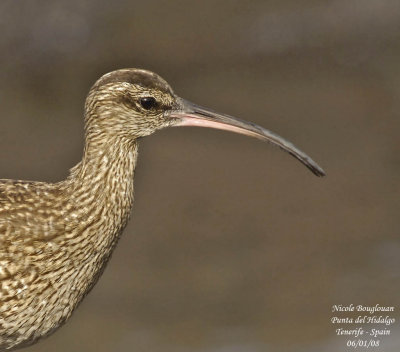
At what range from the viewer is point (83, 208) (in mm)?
6480

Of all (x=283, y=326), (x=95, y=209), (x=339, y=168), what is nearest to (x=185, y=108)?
(x=95, y=209)

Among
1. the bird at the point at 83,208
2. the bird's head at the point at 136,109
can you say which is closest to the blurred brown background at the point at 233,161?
the bird at the point at 83,208

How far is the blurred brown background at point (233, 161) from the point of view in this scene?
35.8 ft

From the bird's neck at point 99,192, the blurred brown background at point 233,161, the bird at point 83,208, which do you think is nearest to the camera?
the bird at point 83,208

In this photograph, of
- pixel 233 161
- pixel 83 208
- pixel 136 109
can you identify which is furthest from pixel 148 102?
pixel 233 161

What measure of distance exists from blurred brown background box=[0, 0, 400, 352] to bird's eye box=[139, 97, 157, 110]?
437 cm

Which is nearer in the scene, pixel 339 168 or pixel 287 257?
pixel 287 257

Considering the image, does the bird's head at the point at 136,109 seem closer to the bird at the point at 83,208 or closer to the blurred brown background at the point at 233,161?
the bird at the point at 83,208

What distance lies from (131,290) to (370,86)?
190 inches

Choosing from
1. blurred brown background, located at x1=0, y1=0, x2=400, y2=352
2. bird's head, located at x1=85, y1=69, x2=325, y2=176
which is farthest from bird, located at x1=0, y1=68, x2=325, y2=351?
blurred brown background, located at x1=0, y1=0, x2=400, y2=352

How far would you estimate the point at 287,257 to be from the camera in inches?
459

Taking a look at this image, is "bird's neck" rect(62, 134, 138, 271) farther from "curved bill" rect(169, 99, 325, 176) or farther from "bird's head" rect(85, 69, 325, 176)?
"curved bill" rect(169, 99, 325, 176)

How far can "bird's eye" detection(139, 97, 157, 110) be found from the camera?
21.4 feet

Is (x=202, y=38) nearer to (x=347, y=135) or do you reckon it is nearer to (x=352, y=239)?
(x=347, y=135)
